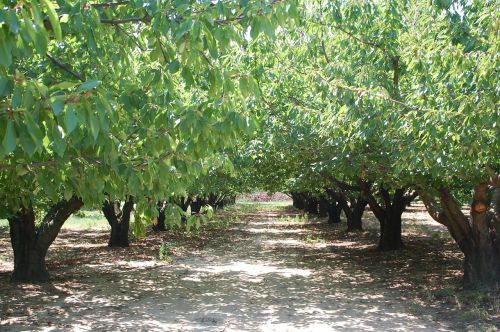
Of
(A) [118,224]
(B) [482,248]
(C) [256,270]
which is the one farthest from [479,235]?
(A) [118,224]

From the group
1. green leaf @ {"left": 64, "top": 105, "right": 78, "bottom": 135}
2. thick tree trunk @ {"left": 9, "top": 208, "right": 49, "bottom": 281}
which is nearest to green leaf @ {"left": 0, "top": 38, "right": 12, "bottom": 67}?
green leaf @ {"left": 64, "top": 105, "right": 78, "bottom": 135}

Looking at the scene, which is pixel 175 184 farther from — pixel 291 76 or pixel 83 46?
pixel 291 76

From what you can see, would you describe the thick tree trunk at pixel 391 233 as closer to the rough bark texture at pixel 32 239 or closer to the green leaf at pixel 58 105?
the rough bark texture at pixel 32 239

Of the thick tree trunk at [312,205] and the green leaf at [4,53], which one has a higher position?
the green leaf at [4,53]

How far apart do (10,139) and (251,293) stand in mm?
9008

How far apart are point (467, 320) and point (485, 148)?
3.20 metres

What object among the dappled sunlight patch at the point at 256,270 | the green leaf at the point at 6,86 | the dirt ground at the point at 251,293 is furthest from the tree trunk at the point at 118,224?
the green leaf at the point at 6,86

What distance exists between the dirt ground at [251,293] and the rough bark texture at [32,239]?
1.51 feet

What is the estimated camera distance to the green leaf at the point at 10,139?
221 centimetres

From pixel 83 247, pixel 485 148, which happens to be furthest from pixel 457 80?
pixel 83 247

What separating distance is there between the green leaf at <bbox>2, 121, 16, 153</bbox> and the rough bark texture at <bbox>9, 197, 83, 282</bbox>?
31.1ft

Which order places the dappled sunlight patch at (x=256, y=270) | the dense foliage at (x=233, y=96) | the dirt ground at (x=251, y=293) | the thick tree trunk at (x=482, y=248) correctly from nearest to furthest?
the dense foliage at (x=233, y=96)
the dirt ground at (x=251, y=293)
the thick tree trunk at (x=482, y=248)
the dappled sunlight patch at (x=256, y=270)

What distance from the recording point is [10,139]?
7.38ft

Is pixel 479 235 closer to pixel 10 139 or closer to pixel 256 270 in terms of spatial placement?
pixel 256 270
